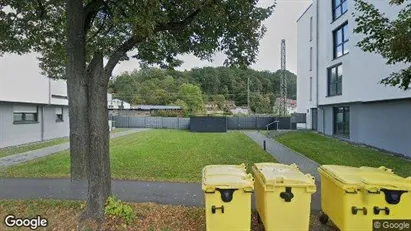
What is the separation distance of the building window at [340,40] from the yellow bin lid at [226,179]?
57.1 feet

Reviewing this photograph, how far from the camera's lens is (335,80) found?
70.7ft

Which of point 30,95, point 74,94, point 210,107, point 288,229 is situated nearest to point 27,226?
point 74,94

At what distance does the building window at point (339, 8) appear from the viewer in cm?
1991

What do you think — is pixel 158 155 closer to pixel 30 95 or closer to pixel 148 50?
pixel 148 50

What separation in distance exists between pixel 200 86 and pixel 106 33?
61.0 metres

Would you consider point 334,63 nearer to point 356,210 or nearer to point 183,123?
point 356,210

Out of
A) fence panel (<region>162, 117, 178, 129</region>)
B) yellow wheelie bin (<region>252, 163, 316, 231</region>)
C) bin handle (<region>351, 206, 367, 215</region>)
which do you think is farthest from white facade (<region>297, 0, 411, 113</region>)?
fence panel (<region>162, 117, 178, 129</region>)

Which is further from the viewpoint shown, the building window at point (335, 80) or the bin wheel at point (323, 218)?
the building window at point (335, 80)

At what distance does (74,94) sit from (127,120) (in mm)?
33838

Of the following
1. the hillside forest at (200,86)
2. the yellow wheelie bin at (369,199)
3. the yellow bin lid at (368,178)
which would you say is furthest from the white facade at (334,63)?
the hillside forest at (200,86)

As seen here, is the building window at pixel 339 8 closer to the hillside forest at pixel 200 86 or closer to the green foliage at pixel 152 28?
the green foliage at pixel 152 28

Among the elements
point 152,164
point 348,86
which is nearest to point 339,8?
point 348,86

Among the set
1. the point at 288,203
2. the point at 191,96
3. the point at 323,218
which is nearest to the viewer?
the point at 288,203

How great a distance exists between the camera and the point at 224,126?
96.1 ft
